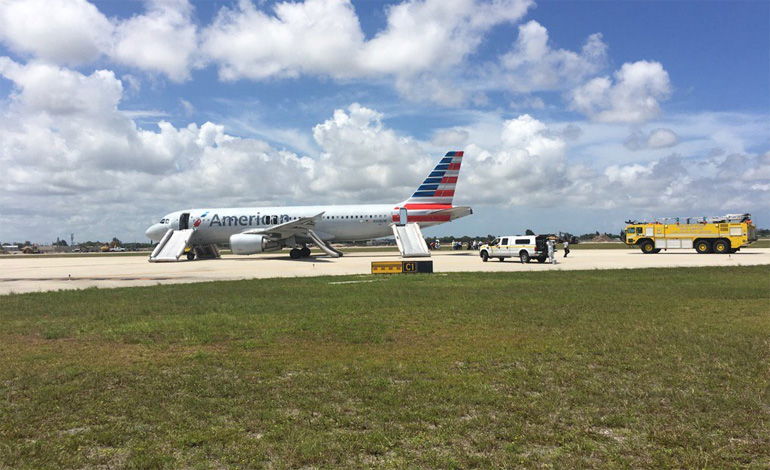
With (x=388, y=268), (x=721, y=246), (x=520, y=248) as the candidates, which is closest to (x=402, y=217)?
(x=520, y=248)

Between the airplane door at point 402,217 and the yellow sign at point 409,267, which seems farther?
the airplane door at point 402,217

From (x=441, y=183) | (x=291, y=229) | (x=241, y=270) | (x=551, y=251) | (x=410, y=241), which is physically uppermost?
(x=441, y=183)

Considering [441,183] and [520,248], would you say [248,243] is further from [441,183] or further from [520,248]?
[520,248]

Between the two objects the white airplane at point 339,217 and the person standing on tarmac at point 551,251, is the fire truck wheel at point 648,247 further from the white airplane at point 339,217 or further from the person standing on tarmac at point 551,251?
the person standing on tarmac at point 551,251

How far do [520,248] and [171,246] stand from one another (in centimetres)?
2959

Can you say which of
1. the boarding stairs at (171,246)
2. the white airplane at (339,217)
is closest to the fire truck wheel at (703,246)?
the white airplane at (339,217)

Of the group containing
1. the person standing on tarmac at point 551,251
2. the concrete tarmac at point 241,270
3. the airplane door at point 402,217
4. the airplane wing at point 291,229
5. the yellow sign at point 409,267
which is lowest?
the concrete tarmac at point 241,270

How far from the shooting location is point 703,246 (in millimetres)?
42625

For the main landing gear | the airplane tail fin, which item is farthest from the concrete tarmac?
the airplane tail fin

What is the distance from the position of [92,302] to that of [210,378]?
1071cm

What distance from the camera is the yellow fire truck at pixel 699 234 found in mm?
41250


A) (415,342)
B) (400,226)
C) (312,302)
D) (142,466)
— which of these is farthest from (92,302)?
(400,226)

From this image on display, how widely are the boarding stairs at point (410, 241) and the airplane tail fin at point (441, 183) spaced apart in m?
2.94

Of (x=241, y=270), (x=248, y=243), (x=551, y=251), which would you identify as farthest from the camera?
(x=248, y=243)
